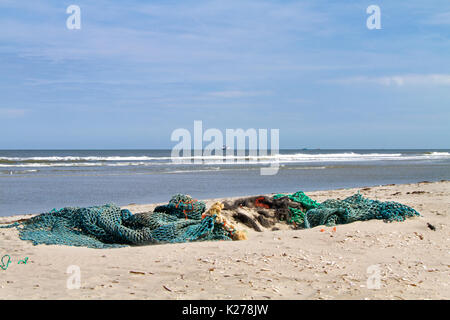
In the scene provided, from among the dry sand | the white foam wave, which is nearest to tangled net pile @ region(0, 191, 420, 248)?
the dry sand

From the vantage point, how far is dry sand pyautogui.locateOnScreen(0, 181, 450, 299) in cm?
407

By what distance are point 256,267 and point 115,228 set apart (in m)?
2.37

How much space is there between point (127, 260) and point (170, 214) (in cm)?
197

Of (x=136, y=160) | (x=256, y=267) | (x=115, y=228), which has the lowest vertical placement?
(x=136, y=160)

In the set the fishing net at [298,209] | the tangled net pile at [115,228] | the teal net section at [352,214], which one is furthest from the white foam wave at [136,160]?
the teal net section at [352,214]

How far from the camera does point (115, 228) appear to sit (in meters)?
6.21

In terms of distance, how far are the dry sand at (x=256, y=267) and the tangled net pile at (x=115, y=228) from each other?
294 mm

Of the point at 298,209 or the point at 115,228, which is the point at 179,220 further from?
the point at 298,209

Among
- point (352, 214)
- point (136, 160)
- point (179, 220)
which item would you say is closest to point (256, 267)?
point (179, 220)

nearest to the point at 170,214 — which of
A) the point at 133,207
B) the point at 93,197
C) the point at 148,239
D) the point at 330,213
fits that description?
the point at 148,239

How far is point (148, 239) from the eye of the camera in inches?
240

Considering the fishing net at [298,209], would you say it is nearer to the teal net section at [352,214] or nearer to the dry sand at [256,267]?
the teal net section at [352,214]
